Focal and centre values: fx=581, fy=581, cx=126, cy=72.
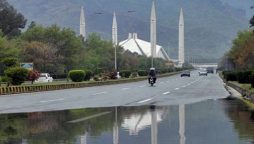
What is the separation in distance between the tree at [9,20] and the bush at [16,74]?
63412mm

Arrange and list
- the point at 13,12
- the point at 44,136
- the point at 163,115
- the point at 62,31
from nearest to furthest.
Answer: the point at 44,136, the point at 163,115, the point at 62,31, the point at 13,12

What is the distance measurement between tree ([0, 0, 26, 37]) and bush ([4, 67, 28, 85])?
208ft

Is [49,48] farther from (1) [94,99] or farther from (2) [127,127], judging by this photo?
(2) [127,127]

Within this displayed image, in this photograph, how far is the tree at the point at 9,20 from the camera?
112 m

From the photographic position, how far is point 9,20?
112750mm

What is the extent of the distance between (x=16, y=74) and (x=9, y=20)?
66016 mm

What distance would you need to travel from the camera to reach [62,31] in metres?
95.9

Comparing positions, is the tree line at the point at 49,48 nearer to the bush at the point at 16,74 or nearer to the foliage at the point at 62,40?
the foliage at the point at 62,40

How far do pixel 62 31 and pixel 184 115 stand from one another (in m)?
78.7

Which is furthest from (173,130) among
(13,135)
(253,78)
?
(253,78)

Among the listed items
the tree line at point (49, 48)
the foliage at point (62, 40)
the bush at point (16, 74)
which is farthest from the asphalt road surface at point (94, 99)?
the foliage at point (62, 40)

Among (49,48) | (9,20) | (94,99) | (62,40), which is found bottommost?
(94,99)

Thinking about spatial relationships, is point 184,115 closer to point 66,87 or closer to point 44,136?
point 44,136

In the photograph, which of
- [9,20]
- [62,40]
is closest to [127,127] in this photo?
[62,40]
